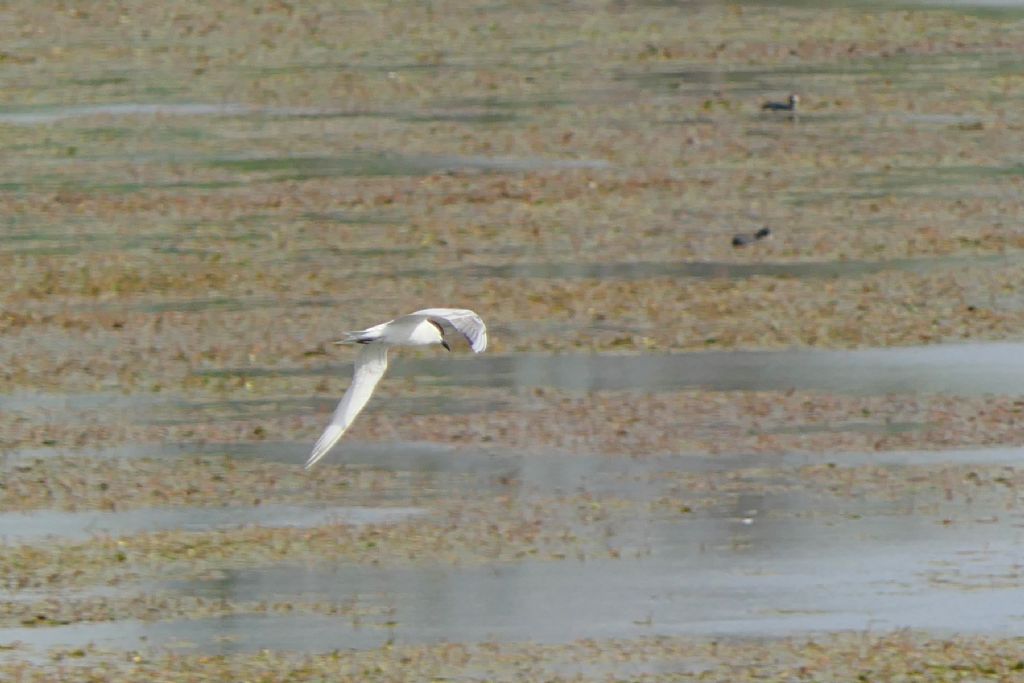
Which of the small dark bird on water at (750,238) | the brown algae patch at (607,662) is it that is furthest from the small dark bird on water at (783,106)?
the brown algae patch at (607,662)

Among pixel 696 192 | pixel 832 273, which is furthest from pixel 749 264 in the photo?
pixel 696 192

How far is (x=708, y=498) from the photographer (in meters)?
11.7

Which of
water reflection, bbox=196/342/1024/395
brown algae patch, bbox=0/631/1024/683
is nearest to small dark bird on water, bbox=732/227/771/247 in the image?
water reflection, bbox=196/342/1024/395

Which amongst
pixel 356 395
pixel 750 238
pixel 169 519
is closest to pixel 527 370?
pixel 169 519

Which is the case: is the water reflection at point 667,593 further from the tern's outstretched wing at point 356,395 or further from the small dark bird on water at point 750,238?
the small dark bird on water at point 750,238

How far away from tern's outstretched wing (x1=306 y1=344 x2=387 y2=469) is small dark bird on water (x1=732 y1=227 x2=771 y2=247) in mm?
7899

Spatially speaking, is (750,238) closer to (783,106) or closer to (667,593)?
(783,106)

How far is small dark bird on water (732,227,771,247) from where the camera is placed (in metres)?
17.8

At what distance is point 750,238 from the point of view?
58.5 feet

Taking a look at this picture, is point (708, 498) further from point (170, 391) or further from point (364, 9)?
point (364, 9)

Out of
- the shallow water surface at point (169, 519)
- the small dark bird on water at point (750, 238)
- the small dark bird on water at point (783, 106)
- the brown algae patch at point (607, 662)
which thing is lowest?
the brown algae patch at point (607, 662)

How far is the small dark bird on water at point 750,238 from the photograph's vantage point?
17750 mm

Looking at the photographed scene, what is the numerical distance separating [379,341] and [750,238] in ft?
27.3

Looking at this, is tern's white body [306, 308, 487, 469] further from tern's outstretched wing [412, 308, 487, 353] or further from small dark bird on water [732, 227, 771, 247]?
small dark bird on water [732, 227, 771, 247]
